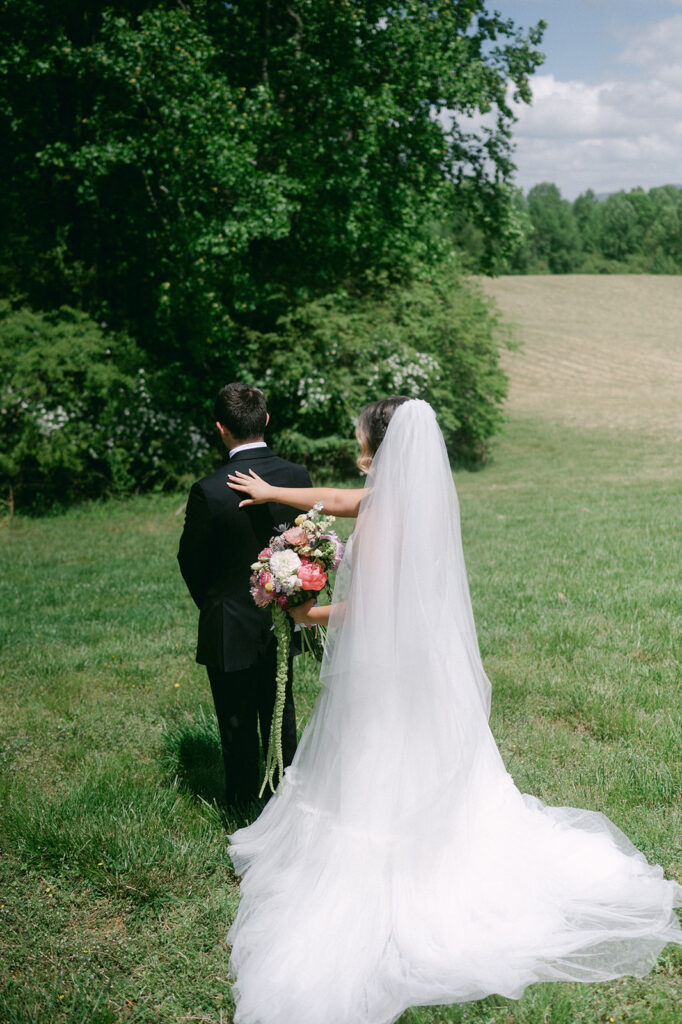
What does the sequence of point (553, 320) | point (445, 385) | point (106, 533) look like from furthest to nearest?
point (553, 320) → point (445, 385) → point (106, 533)

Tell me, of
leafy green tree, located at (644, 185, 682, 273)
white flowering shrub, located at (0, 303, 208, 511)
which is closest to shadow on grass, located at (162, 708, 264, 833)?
white flowering shrub, located at (0, 303, 208, 511)

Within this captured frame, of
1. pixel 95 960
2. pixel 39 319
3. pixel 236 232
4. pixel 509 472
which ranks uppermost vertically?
pixel 236 232

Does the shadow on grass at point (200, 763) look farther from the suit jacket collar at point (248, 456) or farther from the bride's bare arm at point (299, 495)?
the suit jacket collar at point (248, 456)

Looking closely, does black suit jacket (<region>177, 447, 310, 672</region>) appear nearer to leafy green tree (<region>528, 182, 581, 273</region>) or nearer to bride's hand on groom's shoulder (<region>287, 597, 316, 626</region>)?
bride's hand on groom's shoulder (<region>287, 597, 316, 626</region>)

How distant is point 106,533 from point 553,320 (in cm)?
4467

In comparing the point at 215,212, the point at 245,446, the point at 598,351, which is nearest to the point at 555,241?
the point at 598,351

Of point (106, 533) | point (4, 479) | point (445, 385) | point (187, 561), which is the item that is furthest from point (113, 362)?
point (187, 561)

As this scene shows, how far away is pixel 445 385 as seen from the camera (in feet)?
69.8

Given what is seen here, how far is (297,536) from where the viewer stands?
12.4 feet

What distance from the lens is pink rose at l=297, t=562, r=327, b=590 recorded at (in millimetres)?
3717

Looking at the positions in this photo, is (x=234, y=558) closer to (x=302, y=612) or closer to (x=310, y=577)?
(x=302, y=612)

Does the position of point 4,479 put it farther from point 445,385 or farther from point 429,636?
point 429,636

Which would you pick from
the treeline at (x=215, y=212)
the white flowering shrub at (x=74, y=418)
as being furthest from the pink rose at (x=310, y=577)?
the white flowering shrub at (x=74, y=418)

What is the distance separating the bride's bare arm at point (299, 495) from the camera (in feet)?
12.9
